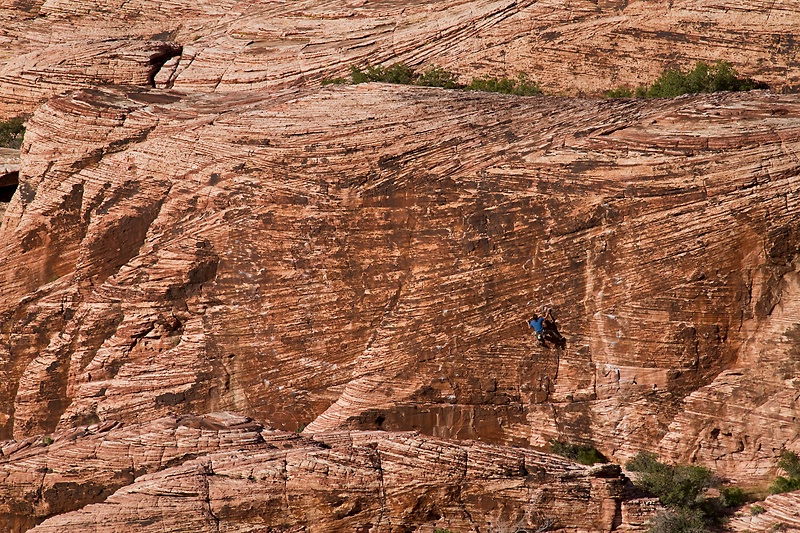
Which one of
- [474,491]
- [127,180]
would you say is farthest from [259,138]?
[474,491]

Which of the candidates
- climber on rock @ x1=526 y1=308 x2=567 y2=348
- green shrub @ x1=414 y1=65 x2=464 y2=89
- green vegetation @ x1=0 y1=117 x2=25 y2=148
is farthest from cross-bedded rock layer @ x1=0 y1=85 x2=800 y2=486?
green vegetation @ x1=0 y1=117 x2=25 y2=148

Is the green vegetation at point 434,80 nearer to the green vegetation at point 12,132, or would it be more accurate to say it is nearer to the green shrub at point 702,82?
the green shrub at point 702,82

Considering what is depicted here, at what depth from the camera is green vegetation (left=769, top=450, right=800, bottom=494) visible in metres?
28.1

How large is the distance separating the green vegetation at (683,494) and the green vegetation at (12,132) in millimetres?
20324

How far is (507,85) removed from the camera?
34.7 meters

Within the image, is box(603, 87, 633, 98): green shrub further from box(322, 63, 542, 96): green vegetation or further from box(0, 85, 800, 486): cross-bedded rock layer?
box(0, 85, 800, 486): cross-bedded rock layer

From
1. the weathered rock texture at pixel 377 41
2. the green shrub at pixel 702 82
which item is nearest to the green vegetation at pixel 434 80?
→ the weathered rock texture at pixel 377 41

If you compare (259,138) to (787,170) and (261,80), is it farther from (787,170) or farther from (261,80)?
(787,170)

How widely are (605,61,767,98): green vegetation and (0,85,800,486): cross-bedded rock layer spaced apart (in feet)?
8.89

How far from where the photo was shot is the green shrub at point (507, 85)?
34500 mm

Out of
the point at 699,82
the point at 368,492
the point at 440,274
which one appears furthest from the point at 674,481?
the point at 699,82

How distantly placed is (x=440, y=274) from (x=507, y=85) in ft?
24.2

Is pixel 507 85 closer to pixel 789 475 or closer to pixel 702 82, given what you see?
pixel 702 82

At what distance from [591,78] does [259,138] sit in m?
9.38
